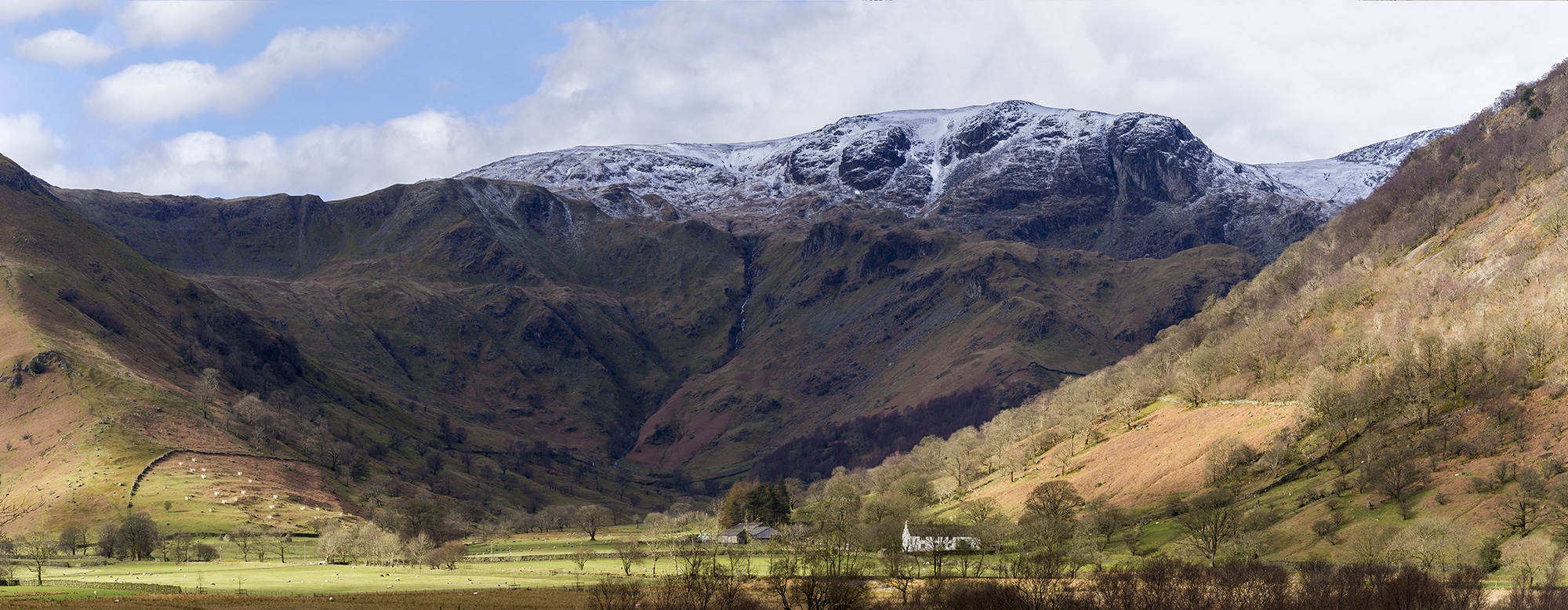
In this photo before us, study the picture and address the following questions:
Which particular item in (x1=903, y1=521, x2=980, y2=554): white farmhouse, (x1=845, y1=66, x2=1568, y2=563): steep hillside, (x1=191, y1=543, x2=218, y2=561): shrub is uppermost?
(x1=845, y1=66, x2=1568, y2=563): steep hillside

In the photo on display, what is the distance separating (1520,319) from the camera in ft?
460

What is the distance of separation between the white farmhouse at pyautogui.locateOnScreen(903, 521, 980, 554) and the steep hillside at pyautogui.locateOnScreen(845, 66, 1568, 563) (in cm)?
A: 2223

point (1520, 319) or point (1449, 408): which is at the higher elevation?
point (1520, 319)

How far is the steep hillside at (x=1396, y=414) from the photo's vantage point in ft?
365

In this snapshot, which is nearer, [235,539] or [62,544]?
[62,544]

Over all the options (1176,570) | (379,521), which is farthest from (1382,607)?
(379,521)

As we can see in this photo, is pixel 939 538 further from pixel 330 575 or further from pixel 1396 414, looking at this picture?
pixel 330 575

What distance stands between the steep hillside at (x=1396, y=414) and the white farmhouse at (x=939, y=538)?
72.9ft

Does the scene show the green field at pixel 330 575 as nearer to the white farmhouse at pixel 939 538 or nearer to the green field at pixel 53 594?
the green field at pixel 53 594

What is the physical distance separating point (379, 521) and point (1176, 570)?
471ft

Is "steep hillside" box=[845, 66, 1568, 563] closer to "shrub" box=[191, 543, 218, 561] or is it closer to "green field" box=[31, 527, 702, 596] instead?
"green field" box=[31, 527, 702, 596]

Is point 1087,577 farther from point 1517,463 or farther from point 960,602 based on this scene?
point 1517,463

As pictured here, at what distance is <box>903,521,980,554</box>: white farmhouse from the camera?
14138 cm

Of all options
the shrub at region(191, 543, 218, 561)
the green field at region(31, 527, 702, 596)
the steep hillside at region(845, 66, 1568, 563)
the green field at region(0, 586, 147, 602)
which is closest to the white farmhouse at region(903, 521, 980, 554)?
the green field at region(31, 527, 702, 596)
